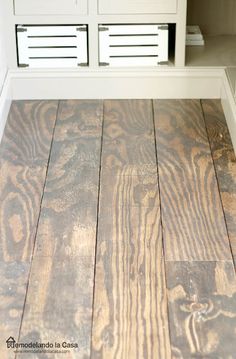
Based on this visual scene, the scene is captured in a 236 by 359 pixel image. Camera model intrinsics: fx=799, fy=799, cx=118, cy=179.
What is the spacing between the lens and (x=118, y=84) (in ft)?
11.2

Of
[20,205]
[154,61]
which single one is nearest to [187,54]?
[154,61]

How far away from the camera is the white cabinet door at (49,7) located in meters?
3.27

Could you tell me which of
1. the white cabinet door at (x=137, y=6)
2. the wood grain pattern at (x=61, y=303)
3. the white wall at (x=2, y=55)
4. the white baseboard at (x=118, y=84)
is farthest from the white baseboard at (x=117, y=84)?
the wood grain pattern at (x=61, y=303)

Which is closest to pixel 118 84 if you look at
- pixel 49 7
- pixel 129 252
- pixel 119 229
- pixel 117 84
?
pixel 117 84

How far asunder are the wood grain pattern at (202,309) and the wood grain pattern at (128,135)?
0.66m

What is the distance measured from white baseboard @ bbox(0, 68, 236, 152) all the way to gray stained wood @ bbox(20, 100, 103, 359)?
0.15m

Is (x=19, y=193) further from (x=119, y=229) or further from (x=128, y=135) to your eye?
(x=128, y=135)

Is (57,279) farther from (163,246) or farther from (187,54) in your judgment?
(187,54)

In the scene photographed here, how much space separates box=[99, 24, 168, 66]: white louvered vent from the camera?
335 centimetres

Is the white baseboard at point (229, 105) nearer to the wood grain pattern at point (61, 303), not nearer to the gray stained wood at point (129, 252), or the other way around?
the gray stained wood at point (129, 252)

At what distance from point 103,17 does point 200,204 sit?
1.04 metres

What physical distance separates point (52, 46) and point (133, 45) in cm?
34

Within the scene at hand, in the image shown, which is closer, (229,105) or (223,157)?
(223,157)

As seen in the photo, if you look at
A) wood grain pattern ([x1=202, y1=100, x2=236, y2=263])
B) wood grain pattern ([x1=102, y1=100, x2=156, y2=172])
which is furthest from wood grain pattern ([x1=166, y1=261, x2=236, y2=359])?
wood grain pattern ([x1=102, y1=100, x2=156, y2=172])
